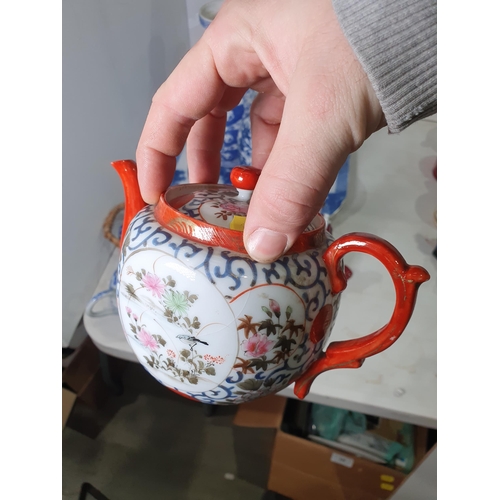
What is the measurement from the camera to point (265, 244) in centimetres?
41

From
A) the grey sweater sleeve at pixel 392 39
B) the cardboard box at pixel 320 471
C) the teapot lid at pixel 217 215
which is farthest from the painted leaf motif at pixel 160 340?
the cardboard box at pixel 320 471

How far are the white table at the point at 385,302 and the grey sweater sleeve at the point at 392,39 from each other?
61cm

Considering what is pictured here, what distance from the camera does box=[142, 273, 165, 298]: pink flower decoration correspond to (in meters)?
0.43

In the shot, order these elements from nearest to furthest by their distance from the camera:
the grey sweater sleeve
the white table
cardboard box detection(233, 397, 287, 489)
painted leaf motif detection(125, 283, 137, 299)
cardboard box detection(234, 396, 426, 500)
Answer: the grey sweater sleeve < painted leaf motif detection(125, 283, 137, 299) < the white table < cardboard box detection(234, 396, 426, 500) < cardboard box detection(233, 397, 287, 489)

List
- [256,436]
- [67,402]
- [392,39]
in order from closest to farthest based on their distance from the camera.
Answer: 1. [392,39]
2. [67,402]
3. [256,436]

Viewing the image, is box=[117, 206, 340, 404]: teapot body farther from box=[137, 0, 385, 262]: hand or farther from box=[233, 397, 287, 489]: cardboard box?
box=[233, 397, 287, 489]: cardboard box

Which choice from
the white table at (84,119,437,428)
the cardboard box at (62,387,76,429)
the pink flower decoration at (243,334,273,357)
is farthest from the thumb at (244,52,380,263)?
the cardboard box at (62,387,76,429)

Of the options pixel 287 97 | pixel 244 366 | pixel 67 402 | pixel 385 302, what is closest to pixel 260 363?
pixel 244 366

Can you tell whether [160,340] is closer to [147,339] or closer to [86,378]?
[147,339]

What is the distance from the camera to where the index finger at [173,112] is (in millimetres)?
531

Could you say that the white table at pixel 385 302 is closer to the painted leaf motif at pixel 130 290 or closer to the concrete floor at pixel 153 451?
the concrete floor at pixel 153 451

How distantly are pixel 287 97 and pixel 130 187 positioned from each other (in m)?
0.25

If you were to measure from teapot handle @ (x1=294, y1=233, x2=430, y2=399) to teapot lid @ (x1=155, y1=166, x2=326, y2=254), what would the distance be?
0.11 ft

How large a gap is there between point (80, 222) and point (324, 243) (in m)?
0.74
